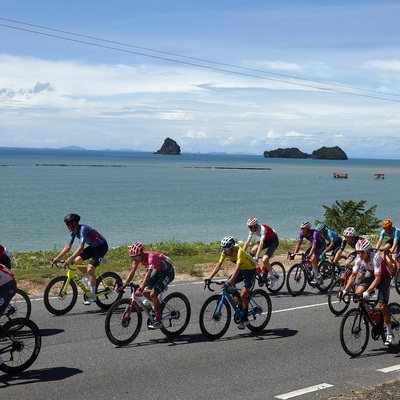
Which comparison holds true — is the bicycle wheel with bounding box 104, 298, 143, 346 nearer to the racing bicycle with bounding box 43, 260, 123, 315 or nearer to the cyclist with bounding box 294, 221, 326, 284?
the racing bicycle with bounding box 43, 260, 123, 315

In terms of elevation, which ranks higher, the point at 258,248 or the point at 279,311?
the point at 258,248

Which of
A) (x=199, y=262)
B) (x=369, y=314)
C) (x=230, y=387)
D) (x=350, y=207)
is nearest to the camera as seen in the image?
(x=230, y=387)

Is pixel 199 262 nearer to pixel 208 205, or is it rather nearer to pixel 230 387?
pixel 230 387

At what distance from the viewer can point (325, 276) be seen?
17094 mm

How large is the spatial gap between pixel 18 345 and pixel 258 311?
16.6ft

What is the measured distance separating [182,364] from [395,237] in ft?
31.6

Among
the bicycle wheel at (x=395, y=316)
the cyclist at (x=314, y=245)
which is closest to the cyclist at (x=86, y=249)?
the cyclist at (x=314, y=245)

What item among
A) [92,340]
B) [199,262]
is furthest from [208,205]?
[92,340]

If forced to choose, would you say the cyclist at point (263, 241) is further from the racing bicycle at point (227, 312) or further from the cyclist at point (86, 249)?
the cyclist at point (86, 249)

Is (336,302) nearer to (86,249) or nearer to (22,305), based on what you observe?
(86,249)

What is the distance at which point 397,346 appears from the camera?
36.8 ft

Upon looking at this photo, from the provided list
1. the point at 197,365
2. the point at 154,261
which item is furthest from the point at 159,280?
the point at 197,365

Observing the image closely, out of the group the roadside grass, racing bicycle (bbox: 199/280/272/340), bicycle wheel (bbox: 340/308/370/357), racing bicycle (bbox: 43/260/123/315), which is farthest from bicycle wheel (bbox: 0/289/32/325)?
bicycle wheel (bbox: 340/308/370/357)

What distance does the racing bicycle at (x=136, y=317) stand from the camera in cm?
1078
